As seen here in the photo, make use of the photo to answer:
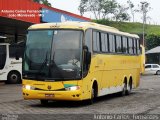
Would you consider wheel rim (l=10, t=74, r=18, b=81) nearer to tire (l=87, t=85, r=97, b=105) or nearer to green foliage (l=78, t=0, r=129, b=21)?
tire (l=87, t=85, r=97, b=105)

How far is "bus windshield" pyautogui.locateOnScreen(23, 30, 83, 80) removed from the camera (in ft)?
57.7

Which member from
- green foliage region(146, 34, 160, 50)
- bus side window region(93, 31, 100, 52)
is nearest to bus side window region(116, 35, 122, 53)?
bus side window region(93, 31, 100, 52)

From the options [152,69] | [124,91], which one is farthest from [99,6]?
[124,91]

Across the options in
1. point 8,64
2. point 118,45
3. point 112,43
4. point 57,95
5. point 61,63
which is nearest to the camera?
point 57,95

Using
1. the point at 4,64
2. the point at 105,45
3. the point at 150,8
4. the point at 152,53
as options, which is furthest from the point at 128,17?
the point at 105,45

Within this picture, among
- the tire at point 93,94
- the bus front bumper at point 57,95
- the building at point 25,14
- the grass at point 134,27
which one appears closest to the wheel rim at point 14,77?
the building at point 25,14

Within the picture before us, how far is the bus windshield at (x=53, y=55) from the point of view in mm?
17594

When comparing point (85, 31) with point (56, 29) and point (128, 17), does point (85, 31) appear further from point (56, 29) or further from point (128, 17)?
point (128, 17)

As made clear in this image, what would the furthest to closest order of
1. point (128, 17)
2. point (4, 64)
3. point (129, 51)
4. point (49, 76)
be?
point (128, 17) → point (4, 64) → point (129, 51) → point (49, 76)

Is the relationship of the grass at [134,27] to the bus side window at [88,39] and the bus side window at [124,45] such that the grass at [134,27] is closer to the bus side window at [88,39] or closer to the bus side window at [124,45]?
the bus side window at [124,45]

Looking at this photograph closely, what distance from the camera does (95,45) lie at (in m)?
19.3

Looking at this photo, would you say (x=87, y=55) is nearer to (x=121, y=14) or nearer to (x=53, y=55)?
(x=53, y=55)

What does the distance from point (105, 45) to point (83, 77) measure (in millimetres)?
3315

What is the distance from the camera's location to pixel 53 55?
17.7 metres
